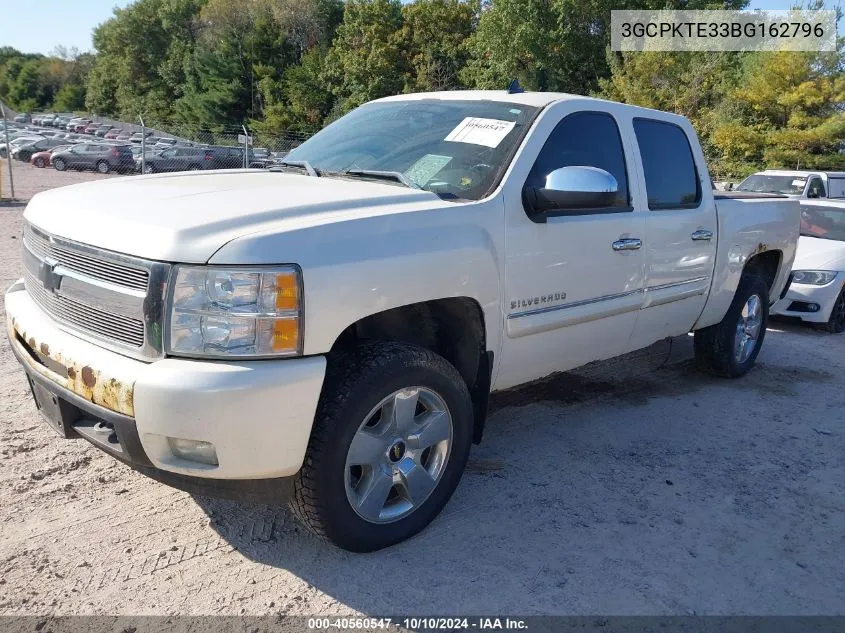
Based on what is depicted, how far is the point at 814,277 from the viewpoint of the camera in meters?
7.64

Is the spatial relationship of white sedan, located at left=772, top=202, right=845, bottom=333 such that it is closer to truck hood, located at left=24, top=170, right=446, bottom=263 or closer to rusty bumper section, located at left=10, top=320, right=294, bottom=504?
truck hood, located at left=24, top=170, right=446, bottom=263

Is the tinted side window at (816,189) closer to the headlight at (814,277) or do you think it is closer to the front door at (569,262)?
the headlight at (814,277)

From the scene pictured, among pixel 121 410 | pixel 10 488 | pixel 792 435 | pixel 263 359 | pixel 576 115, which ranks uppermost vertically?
pixel 576 115

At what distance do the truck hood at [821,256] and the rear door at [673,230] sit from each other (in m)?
3.42

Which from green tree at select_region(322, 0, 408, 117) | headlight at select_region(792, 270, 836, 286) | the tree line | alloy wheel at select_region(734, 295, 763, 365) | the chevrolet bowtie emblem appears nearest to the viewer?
the chevrolet bowtie emblem

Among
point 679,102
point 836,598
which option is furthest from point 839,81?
point 836,598

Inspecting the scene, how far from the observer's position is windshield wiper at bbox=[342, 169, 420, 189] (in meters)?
3.40

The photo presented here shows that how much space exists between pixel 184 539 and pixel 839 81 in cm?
2945

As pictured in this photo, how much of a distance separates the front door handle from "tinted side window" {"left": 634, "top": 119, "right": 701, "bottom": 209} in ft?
1.02

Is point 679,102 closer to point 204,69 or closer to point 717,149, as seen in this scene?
point 717,149

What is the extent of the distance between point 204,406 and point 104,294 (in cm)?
63

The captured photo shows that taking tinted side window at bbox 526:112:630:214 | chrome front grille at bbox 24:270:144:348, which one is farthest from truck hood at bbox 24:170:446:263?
tinted side window at bbox 526:112:630:214

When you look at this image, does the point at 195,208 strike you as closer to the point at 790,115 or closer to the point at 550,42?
the point at 790,115

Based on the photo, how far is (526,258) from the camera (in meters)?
3.36
